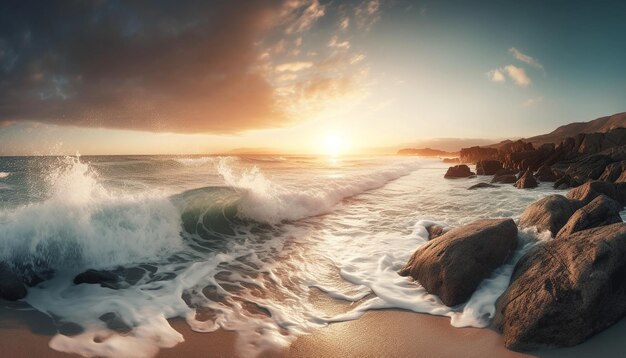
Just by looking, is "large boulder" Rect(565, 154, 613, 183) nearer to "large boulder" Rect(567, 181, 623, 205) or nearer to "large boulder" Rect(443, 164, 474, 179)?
"large boulder" Rect(567, 181, 623, 205)

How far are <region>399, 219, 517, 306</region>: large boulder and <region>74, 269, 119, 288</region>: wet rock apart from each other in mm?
5807

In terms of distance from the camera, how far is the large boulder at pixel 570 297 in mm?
3945

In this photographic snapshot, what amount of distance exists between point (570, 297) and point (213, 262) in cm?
681

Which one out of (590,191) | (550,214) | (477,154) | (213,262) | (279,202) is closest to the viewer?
(550,214)

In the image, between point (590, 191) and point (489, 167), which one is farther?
point (489, 167)

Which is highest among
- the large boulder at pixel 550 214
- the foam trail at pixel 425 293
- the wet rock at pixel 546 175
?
the large boulder at pixel 550 214

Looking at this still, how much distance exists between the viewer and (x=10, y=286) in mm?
5312

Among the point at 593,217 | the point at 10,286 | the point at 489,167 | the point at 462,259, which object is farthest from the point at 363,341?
the point at 489,167

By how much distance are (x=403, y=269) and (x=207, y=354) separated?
13.5ft

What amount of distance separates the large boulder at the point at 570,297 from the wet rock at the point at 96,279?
6811mm

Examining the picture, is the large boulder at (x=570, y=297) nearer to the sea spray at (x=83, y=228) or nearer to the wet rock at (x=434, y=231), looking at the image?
the wet rock at (x=434, y=231)

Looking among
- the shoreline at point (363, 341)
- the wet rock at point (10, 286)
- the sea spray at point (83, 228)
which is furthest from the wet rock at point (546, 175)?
the wet rock at point (10, 286)

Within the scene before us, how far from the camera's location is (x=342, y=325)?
4.82 m

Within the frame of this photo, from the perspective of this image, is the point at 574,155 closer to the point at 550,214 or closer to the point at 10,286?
the point at 550,214
